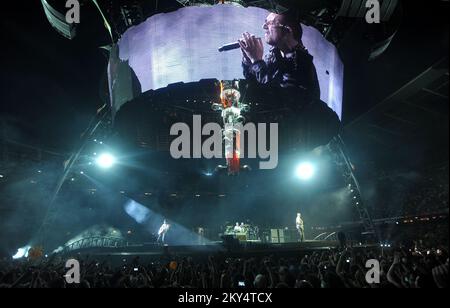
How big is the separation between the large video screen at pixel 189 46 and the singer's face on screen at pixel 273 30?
273mm

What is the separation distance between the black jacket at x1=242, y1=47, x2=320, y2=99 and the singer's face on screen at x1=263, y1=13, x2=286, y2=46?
0.46 metres

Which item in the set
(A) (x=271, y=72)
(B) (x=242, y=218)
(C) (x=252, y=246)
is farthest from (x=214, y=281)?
(B) (x=242, y=218)

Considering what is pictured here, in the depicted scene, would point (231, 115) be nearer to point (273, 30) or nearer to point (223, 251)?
point (273, 30)

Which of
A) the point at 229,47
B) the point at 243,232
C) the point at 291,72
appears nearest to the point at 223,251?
the point at 243,232

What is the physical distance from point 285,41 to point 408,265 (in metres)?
13.1

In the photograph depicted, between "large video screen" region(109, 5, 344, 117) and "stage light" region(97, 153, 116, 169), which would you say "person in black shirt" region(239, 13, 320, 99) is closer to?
"large video screen" region(109, 5, 344, 117)

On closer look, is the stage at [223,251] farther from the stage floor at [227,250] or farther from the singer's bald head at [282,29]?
the singer's bald head at [282,29]

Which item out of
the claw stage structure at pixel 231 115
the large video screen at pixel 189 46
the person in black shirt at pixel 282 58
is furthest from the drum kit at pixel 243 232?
the large video screen at pixel 189 46

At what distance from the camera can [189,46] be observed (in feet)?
52.1

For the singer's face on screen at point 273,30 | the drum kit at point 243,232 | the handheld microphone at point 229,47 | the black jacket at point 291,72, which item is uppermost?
the singer's face on screen at point 273,30

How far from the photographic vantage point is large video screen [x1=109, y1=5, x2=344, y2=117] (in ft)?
51.3

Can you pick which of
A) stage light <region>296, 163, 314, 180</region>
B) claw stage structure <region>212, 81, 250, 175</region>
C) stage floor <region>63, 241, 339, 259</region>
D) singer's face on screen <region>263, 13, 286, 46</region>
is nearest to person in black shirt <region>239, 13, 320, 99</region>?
singer's face on screen <region>263, 13, 286, 46</region>

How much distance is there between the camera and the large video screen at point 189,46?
1563 cm

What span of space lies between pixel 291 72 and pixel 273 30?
241 cm
